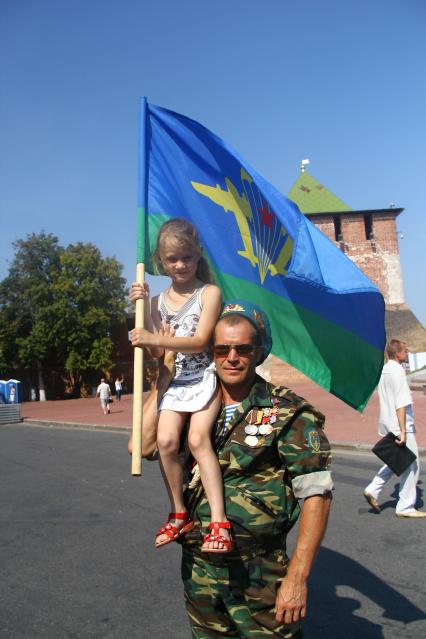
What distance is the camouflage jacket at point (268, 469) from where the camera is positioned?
2266 millimetres

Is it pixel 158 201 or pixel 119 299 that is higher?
Answer: pixel 119 299

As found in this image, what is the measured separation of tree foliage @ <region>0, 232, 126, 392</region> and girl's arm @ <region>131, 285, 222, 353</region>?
44.0 meters

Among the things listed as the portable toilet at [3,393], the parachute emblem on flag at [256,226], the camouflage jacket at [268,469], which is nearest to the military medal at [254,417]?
the camouflage jacket at [268,469]

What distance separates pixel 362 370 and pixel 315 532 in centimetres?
159

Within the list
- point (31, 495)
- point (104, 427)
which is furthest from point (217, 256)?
point (104, 427)

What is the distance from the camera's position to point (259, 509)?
2273 millimetres

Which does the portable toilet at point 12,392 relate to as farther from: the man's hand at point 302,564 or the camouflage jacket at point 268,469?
the man's hand at point 302,564

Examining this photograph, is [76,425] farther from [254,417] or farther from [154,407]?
[254,417]

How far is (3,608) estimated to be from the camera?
169 inches

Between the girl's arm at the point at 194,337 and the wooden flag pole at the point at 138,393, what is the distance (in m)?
0.07

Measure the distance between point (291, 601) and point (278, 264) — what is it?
1.96 metres

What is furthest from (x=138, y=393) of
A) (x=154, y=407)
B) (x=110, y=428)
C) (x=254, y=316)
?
(x=110, y=428)

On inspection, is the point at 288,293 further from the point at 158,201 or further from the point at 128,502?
the point at 128,502

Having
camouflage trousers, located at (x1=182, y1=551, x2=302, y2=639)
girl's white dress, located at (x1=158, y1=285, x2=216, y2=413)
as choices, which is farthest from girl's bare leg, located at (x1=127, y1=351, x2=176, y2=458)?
camouflage trousers, located at (x1=182, y1=551, x2=302, y2=639)
